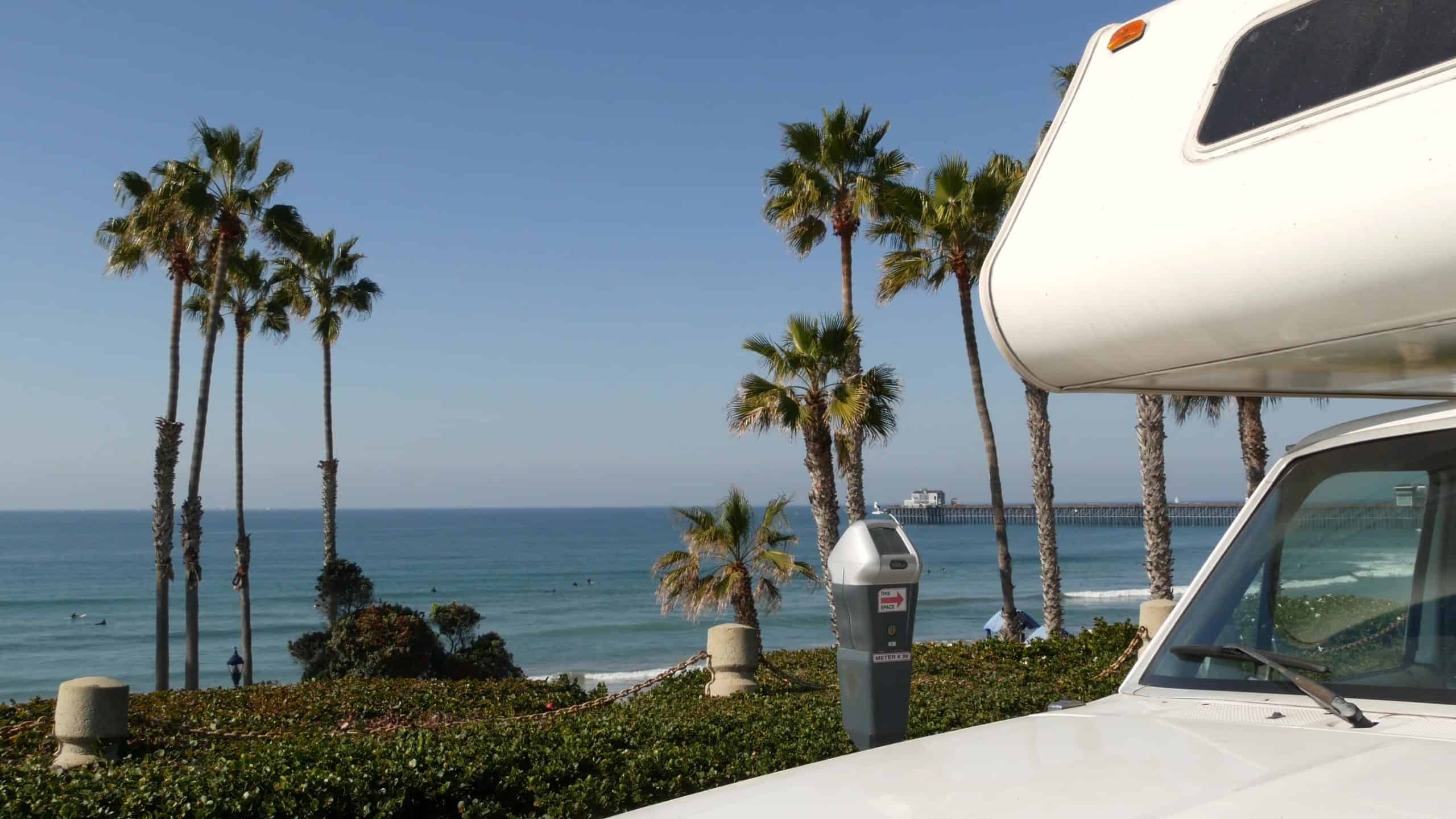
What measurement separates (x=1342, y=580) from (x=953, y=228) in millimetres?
20211

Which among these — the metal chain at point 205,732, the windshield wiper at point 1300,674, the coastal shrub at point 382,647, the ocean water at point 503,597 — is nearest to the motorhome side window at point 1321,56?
the windshield wiper at point 1300,674

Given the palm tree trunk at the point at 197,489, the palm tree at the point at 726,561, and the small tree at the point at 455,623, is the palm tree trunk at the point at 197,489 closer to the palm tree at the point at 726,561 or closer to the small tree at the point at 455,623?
the small tree at the point at 455,623

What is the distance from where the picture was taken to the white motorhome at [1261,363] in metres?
2.13

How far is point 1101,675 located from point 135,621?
2678 inches

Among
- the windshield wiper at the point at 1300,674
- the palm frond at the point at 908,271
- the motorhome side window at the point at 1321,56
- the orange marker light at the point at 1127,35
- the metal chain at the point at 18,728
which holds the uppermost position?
the palm frond at the point at 908,271

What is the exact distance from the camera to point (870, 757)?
2.56m

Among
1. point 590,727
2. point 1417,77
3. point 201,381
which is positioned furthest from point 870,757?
point 201,381

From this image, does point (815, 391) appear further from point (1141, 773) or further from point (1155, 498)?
point (1141, 773)

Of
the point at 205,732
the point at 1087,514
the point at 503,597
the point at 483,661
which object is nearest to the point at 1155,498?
the point at 483,661

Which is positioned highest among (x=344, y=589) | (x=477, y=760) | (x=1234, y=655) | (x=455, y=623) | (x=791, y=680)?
(x=1234, y=655)

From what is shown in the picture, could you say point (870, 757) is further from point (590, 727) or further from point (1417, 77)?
point (590, 727)

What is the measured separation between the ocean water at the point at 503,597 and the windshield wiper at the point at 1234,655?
20993mm

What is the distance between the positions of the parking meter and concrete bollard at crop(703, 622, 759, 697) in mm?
7736

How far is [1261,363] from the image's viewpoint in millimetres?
2680
